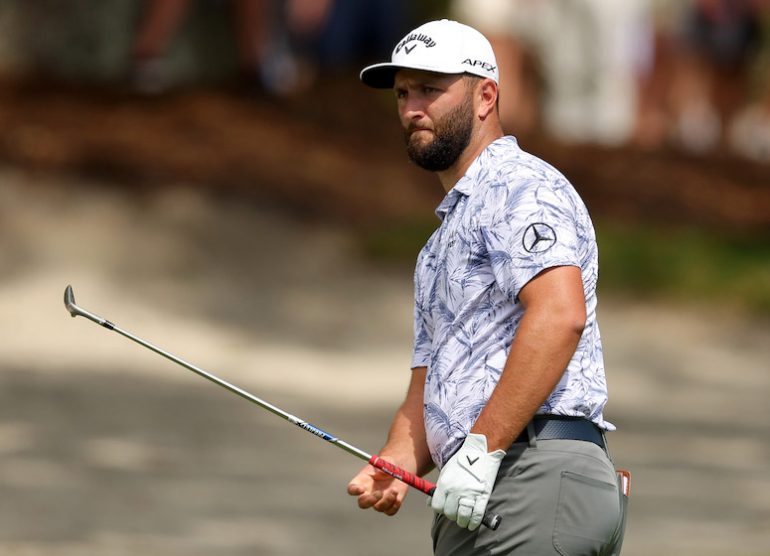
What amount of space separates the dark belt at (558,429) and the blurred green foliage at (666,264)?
1043 centimetres

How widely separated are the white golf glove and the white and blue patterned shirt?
140 millimetres

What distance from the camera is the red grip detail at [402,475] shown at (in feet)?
12.6

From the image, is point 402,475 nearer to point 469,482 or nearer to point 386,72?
point 469,482

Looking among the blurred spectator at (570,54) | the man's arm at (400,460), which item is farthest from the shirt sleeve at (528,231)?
the blurred spectator at (570,54)

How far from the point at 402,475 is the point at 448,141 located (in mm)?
826

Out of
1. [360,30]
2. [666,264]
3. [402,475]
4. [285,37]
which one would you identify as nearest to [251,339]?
[666,264]

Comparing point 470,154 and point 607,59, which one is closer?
point 470,154

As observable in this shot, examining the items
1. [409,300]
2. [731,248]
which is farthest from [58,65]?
[731,248]

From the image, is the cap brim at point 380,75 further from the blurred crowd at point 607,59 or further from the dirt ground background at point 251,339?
the blurred crowd at point 607,59

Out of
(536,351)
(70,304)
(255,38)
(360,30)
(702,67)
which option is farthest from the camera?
(702,67)

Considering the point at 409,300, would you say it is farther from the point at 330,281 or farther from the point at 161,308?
the point at 161,308

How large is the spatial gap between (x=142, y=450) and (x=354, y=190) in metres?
6.31

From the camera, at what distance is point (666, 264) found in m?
14.4

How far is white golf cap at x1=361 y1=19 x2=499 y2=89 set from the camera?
383 centimetres
